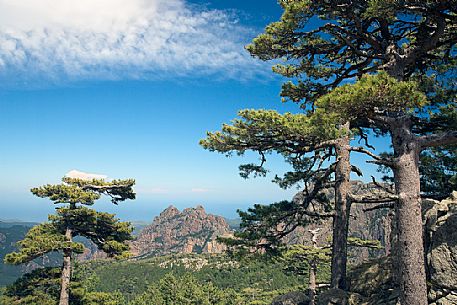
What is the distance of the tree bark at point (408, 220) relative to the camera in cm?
698

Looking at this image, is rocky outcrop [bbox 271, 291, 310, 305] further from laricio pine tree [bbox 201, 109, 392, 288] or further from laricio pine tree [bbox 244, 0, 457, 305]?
laricio pine tree [bbox 244, 0, 457, 305]

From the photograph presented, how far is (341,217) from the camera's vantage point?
10.6m

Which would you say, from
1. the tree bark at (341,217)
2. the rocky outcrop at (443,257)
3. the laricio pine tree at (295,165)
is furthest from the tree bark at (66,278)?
the rocky outcrop at (443,257)

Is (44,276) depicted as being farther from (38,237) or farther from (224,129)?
(224,129)

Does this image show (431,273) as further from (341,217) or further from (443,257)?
(341,217)

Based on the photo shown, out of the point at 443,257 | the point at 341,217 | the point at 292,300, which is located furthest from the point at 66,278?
the point at 443,257

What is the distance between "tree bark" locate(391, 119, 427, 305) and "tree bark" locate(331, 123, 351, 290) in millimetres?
2237

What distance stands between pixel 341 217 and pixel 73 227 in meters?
13.2

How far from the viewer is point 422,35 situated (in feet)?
27.1

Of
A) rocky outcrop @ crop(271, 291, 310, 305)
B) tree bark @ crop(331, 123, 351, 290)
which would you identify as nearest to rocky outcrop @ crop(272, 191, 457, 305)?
tree bark @ crop(331, 123, 351, 290)

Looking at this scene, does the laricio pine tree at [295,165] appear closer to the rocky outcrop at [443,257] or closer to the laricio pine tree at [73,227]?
the rocky outcrop at [443,257]

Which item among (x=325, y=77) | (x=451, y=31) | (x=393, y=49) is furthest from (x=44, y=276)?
(x=451, y=31)

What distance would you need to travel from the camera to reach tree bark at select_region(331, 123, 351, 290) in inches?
405

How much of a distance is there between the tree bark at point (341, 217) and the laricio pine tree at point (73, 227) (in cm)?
1089
